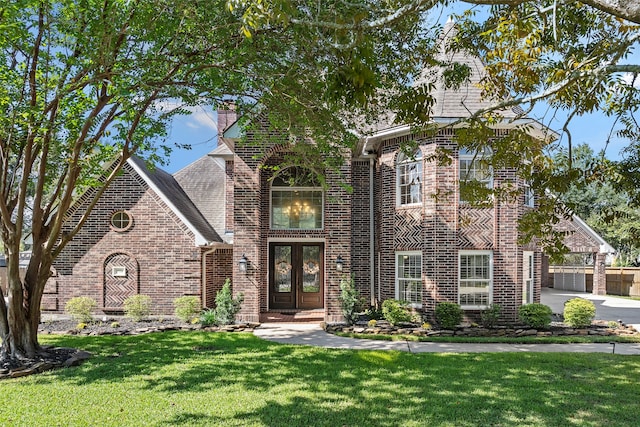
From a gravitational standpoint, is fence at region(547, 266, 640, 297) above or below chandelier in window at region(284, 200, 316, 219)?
below

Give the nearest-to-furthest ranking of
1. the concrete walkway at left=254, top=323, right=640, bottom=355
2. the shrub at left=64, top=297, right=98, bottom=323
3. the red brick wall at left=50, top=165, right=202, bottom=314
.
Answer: the concrete walkway at left=254, top=323, right=640, bottom=355 → the shrub at left=64, top=297, right=98, bottom=323 → the red brick wall at left=50, top=165, right=202, bottom=314

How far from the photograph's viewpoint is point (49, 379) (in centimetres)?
730

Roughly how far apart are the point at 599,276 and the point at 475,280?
19.0 m

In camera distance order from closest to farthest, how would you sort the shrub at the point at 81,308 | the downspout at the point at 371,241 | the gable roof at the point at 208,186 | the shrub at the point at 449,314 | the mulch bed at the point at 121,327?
the mulch bed at the point at 121,327 → the shrub at the point at 449,314 → the shrub at the point at 81,308 → the downspout at the point at 371,241 → the gable roof at the point at 208,186

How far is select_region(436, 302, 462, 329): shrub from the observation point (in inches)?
469

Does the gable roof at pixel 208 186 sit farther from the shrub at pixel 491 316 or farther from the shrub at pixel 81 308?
the shrub at pixel 491 316

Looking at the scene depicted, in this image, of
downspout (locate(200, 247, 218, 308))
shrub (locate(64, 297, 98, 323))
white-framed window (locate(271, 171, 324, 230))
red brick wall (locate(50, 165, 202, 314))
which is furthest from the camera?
white-framed window (locate(271, 171, 324, 230))

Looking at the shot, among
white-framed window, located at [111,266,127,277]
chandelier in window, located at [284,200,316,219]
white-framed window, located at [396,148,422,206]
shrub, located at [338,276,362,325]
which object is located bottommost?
shrub, located at [338,276,362,325]

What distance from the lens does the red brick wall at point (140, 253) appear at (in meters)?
13.8

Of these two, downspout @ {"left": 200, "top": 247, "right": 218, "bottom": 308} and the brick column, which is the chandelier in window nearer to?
downspout @ {"left": 200, "top": 247, "right": 218, "bottom": 308}

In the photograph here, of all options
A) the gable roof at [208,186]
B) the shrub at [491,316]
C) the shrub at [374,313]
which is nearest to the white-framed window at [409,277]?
the shrub at [374,313]

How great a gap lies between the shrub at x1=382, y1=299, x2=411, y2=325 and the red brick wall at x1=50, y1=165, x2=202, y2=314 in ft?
20.7

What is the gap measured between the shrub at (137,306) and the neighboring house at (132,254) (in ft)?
2.38

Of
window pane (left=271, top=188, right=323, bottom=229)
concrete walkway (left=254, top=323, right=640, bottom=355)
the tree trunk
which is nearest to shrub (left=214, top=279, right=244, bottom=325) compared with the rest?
concrete walkway (left=254, top=323, right=640, bottom=355)
